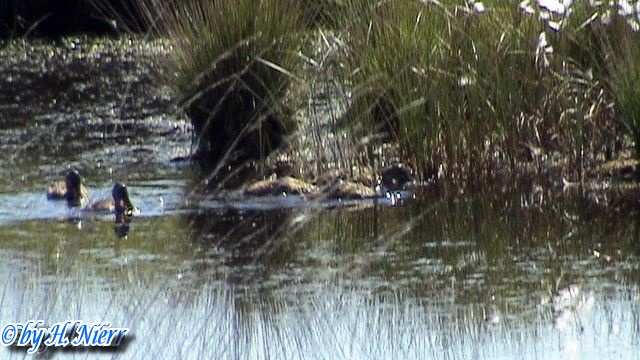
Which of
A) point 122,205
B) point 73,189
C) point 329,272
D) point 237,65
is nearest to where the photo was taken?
point 329,272

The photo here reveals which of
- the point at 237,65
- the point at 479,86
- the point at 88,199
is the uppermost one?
the point at 237,65

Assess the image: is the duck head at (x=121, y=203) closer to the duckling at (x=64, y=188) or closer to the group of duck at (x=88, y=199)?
the group of duck at (x=88, y=199)

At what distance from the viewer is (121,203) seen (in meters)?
8.46

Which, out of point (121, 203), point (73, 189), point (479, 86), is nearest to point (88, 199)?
point (73, 189)

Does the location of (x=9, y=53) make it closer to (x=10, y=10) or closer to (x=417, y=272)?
(x=10, y=10)

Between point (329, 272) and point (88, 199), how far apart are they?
2.26m

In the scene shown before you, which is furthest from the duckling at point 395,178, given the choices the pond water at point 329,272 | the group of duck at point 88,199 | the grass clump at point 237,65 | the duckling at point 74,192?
the duckling at point 74,192

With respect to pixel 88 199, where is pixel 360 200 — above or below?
below

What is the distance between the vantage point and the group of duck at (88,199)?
8.45 metres

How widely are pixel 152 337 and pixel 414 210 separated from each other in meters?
2.53

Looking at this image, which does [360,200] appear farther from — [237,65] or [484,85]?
[237,65]

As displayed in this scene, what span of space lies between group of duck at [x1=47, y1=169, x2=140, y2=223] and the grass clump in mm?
1161

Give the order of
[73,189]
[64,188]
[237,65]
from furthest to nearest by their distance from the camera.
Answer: [237,65] < [64,188] < [73,189]

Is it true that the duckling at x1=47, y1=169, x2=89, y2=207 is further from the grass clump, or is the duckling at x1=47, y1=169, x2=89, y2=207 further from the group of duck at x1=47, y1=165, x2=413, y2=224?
the grass clump
